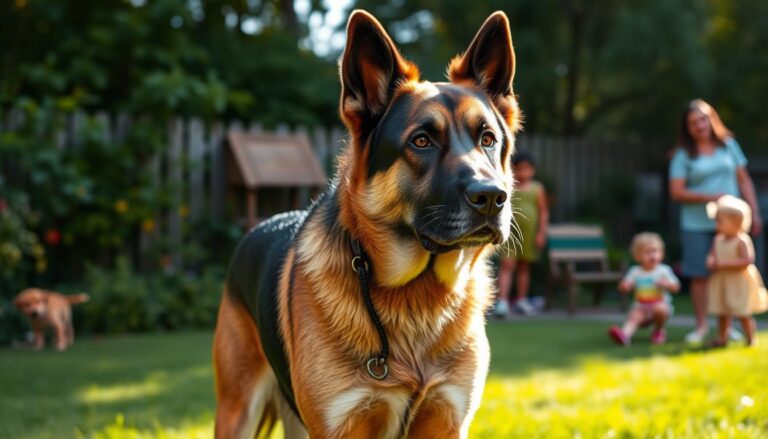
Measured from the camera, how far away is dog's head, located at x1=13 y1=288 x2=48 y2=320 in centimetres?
765

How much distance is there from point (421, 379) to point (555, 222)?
12.7m

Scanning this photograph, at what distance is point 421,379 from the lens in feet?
8.97

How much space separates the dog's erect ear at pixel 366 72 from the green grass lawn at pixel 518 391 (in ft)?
7.02

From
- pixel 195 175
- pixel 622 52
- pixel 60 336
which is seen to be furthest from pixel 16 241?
pixel 622 52

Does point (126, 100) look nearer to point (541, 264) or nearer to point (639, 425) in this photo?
point (541, 264)

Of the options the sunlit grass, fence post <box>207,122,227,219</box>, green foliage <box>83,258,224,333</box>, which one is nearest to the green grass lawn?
the sunlit grass

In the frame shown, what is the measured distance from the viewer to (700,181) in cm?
817

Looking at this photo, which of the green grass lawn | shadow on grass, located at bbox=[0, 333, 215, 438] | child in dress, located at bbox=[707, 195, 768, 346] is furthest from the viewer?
child in dress, located at bbox=[707, 195, 768, 346]

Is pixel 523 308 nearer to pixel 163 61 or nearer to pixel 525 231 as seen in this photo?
pixel 525 231

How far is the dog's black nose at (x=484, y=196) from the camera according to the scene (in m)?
2.51

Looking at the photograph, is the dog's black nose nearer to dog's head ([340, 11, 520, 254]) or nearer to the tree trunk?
dog's head ([340, 11, 520, 254])

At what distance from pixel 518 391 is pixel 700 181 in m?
4.05

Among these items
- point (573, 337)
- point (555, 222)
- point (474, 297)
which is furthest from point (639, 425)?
point (555, 222)

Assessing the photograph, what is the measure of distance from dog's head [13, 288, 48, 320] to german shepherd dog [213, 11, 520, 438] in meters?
5.41
